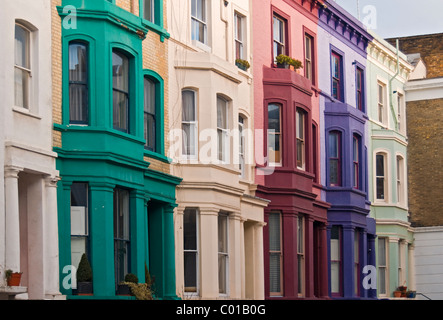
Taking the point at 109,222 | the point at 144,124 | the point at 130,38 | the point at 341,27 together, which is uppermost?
the point at 341,27

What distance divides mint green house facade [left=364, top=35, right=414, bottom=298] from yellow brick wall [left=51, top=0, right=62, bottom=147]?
68.3ft

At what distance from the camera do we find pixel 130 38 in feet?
91.0

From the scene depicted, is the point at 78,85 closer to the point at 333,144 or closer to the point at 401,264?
the point at 333,144

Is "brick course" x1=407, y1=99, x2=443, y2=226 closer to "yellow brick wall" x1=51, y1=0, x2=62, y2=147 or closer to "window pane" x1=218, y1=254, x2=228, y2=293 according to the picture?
"window pane" x1=218, y1=254, x2=228, y2=293

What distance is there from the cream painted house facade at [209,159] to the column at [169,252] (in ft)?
1.12

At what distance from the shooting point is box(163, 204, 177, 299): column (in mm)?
29344

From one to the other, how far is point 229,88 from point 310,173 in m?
6.32

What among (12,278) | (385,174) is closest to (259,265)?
(12,278)

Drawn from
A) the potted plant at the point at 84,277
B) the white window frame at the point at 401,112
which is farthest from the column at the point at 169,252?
the white window frame at the point at 401,112

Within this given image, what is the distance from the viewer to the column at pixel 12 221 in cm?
2317

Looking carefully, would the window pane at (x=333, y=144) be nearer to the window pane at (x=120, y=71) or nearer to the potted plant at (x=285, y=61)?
the potted plant at (x=285, y=61)

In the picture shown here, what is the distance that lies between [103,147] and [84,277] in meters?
3.05
